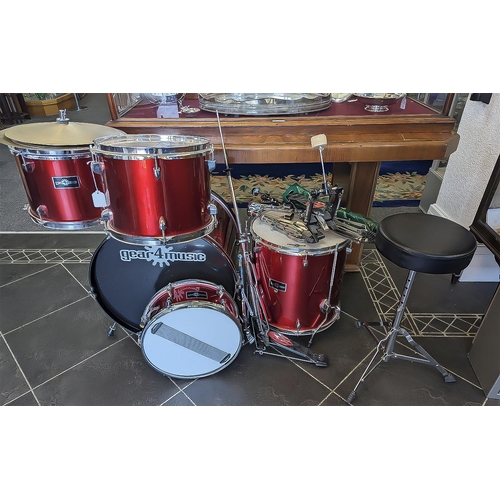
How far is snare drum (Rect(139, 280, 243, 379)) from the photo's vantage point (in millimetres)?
1692

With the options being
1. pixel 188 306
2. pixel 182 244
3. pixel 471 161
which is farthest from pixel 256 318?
pixel 471 161

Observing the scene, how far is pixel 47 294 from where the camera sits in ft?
7.95

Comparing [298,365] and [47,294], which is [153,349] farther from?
[47,294]

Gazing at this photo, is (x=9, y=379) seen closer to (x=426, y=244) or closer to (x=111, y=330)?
(x=111, y=330)

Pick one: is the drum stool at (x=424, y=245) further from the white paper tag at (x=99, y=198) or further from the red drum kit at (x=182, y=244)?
the white paper tag at (x=99, y=198)

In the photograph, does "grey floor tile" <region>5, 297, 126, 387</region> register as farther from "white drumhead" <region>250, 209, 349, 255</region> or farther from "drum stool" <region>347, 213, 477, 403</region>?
"drum stool" <region>347, 213, 477, 403</region>

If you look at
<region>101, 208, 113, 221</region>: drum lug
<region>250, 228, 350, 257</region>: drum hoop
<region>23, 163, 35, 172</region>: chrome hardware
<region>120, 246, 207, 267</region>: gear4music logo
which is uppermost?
<region>23, 163, 35, 172</region>: chrome hardware

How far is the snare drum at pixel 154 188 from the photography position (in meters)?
1.38

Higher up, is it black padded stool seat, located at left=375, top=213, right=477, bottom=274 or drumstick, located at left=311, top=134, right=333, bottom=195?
drumstick, located at left=311, top=134, right=333, bottom=195

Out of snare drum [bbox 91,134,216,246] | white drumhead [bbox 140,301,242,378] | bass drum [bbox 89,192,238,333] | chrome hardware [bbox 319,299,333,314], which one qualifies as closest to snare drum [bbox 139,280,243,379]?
white drumhead [bbox 140,301,242,378]

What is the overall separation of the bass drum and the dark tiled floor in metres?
0.09

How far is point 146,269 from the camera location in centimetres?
190

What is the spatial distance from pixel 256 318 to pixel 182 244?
59 centimetres

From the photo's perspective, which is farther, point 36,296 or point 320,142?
point 36,296
